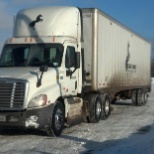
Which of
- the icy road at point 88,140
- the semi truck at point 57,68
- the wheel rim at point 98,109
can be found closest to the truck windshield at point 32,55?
the semi truck at point 57,68

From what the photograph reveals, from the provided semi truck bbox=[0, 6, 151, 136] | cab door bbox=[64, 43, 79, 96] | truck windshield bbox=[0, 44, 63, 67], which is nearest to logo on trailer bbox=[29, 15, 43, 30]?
semi truck bbox=[0, 6, 151, 136]

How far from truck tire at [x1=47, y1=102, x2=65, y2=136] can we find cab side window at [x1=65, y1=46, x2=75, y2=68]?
129cm

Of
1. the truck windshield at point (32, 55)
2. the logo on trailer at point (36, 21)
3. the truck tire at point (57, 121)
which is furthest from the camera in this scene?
the logo on trailer at point (36, 21)

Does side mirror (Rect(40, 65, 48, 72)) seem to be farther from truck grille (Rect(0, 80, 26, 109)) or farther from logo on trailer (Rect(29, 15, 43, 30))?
logo on trailer (Rect(29, 15, 43, 30))

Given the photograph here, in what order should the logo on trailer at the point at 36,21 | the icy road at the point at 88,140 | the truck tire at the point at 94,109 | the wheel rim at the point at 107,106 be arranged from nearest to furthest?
the icy road at the point at 88,140 → the logo on trailer at the point at 36,21 → the truck tire at the point at 94,109 → the wheel rim at the point at 107,106

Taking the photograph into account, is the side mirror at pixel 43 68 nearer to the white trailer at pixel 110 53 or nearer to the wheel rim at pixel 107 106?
the white trailer at pixel 110 53

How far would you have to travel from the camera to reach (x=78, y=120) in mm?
14797

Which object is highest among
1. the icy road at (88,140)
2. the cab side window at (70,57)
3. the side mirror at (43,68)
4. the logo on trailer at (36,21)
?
the logo on trailer at (36,21)

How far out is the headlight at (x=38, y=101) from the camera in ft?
37.8

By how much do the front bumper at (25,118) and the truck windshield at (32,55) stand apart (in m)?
1.73

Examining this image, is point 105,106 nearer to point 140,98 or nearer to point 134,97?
point 134,97

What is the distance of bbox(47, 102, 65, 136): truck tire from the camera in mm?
12109

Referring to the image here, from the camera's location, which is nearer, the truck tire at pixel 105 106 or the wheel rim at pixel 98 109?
the wheel rim at pixel 98 109

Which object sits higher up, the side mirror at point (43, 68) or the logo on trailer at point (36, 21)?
the logo on trailer at point (36, 21)
